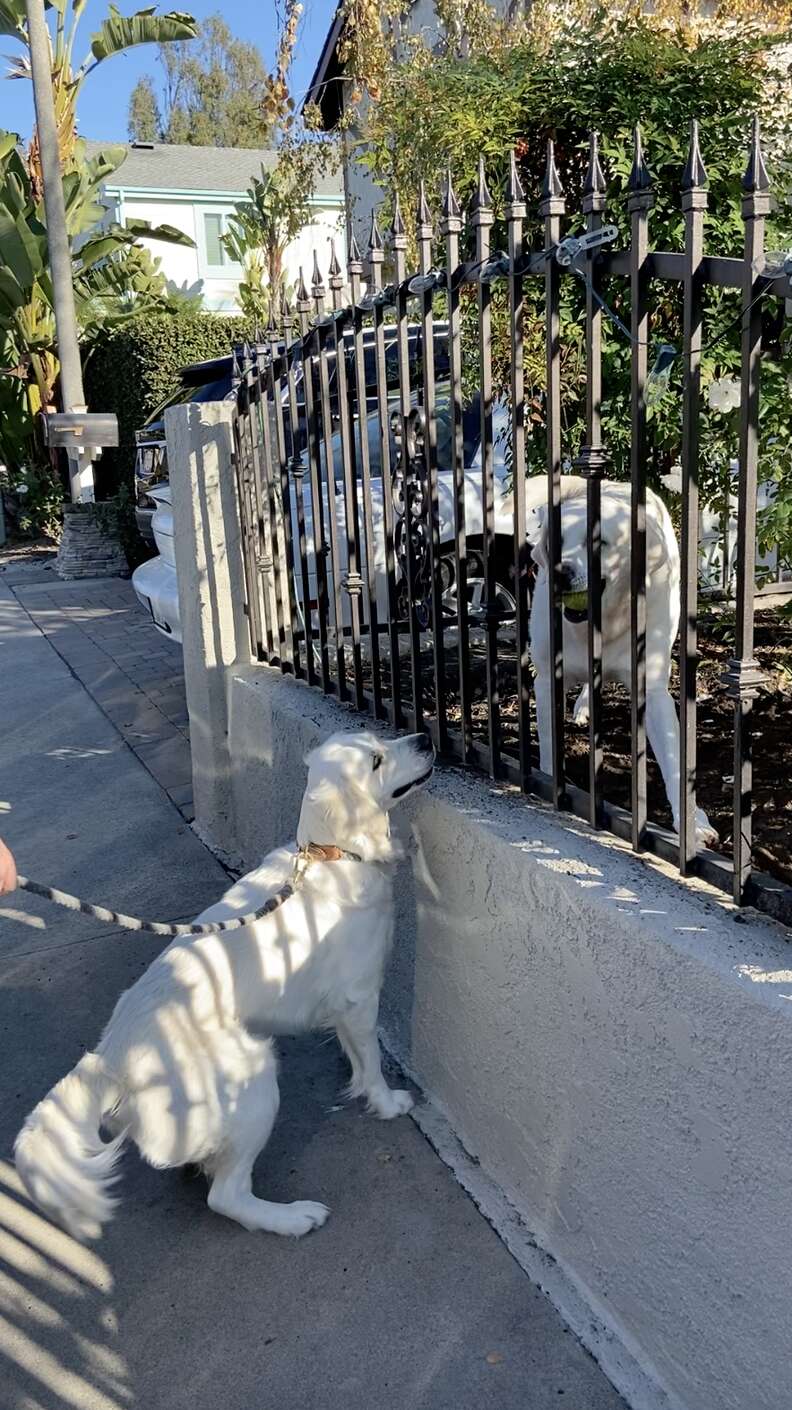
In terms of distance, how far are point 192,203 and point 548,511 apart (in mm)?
37172

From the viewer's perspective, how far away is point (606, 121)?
434 cm

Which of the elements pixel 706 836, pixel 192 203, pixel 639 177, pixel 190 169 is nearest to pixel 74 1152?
pixel 706 836

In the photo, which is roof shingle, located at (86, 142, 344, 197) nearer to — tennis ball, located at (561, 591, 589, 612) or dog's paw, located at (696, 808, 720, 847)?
tennis ball, located at (561, 591, 589, 612)

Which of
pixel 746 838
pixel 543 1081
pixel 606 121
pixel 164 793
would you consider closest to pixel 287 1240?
pixel 543 1081

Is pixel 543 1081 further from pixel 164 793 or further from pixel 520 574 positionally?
pixel 164 793

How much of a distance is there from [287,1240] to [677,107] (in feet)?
13.7

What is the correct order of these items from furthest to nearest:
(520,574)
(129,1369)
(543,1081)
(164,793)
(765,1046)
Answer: (164,793) → (520,574) → (543,1081) → (129,1369) → (765,1046)

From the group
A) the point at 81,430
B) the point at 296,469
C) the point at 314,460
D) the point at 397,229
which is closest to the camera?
the point at 397,229

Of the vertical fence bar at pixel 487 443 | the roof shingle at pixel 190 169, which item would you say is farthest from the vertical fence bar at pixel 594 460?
the roof shingle at pixel 190 169

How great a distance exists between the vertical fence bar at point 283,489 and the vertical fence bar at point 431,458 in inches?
45.2

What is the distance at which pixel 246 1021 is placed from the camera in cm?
296

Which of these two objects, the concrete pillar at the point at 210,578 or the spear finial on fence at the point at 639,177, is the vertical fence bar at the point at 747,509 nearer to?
the spear finial on fence at the point at 639,177

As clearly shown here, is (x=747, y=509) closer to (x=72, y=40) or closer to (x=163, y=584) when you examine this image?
(x=163, y=584)

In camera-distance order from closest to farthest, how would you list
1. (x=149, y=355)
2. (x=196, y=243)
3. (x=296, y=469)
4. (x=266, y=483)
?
(x=296, y=469) → (x=266, y=483) → (x=149, y=355) → (x=196, y=243)
